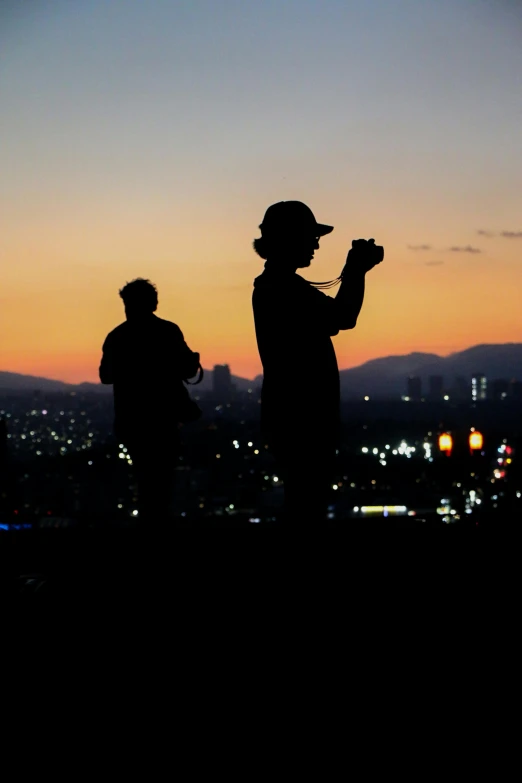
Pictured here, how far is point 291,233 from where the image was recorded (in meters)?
5.70

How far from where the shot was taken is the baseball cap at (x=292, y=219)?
18.6 ft

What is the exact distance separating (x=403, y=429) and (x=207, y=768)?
95.1 m

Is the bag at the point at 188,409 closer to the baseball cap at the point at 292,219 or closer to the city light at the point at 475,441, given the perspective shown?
the baseball cap at the point at 292,219

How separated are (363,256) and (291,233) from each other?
1.47 ft

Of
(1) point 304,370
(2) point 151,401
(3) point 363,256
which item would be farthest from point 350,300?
(2) point 151,401

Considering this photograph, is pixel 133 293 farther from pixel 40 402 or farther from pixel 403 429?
pixel 403 429

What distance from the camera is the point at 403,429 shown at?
97.6 m

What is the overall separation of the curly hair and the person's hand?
291cm

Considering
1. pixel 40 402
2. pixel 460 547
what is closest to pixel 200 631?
pixel 460 547

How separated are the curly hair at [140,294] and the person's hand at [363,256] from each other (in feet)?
9.55

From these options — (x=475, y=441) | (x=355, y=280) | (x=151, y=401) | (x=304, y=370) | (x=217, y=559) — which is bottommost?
(x=217, y=559)

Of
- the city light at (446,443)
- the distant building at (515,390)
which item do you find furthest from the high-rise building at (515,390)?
the city light at (446,443)

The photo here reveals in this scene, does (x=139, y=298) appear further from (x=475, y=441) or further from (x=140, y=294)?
(x=475, y=441)

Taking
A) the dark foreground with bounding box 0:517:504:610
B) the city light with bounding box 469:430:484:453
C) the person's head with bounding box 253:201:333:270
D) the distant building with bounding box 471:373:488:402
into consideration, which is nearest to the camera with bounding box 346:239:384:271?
the person's head with bounding box 253:201:333:270
